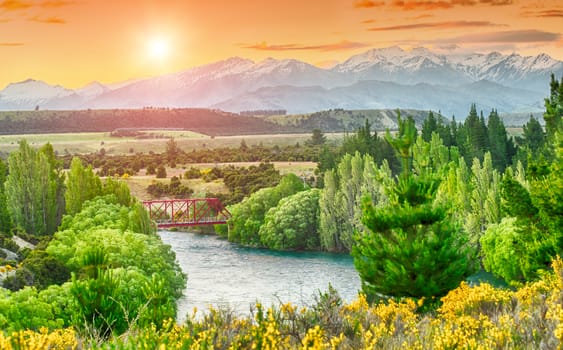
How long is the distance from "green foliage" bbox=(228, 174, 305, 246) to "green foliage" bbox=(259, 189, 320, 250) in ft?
5.86

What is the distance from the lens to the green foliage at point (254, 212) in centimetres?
8100

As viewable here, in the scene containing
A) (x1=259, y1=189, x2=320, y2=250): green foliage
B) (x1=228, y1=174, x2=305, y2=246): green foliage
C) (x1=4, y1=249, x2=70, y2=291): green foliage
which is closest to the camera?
(x1=4, y1=249, x2=70, y2=291): green foliage

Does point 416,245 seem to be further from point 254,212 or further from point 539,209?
point 254,212

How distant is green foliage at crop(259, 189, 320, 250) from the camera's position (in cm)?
7675

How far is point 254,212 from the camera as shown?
82875mm

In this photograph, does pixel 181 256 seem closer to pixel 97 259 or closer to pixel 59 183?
pixel 59 183

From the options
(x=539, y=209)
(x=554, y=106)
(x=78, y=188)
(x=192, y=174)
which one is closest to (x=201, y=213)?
(x=192, y=174)

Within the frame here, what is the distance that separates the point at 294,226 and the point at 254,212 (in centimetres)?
722

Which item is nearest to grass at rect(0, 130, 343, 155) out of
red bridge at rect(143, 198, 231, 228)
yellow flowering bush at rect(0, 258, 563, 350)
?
red bridge at rect(143, 198, 231, 228)

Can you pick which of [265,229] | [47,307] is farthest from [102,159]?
[47,307]

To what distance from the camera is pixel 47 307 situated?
30328 millimetres

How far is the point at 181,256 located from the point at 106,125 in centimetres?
13094

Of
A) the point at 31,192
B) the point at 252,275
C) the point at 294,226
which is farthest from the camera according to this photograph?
the point at 294,226

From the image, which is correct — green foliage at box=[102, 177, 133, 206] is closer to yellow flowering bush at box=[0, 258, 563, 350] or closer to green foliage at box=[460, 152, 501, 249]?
green foliage at box=[460, 152, 501, 249]
